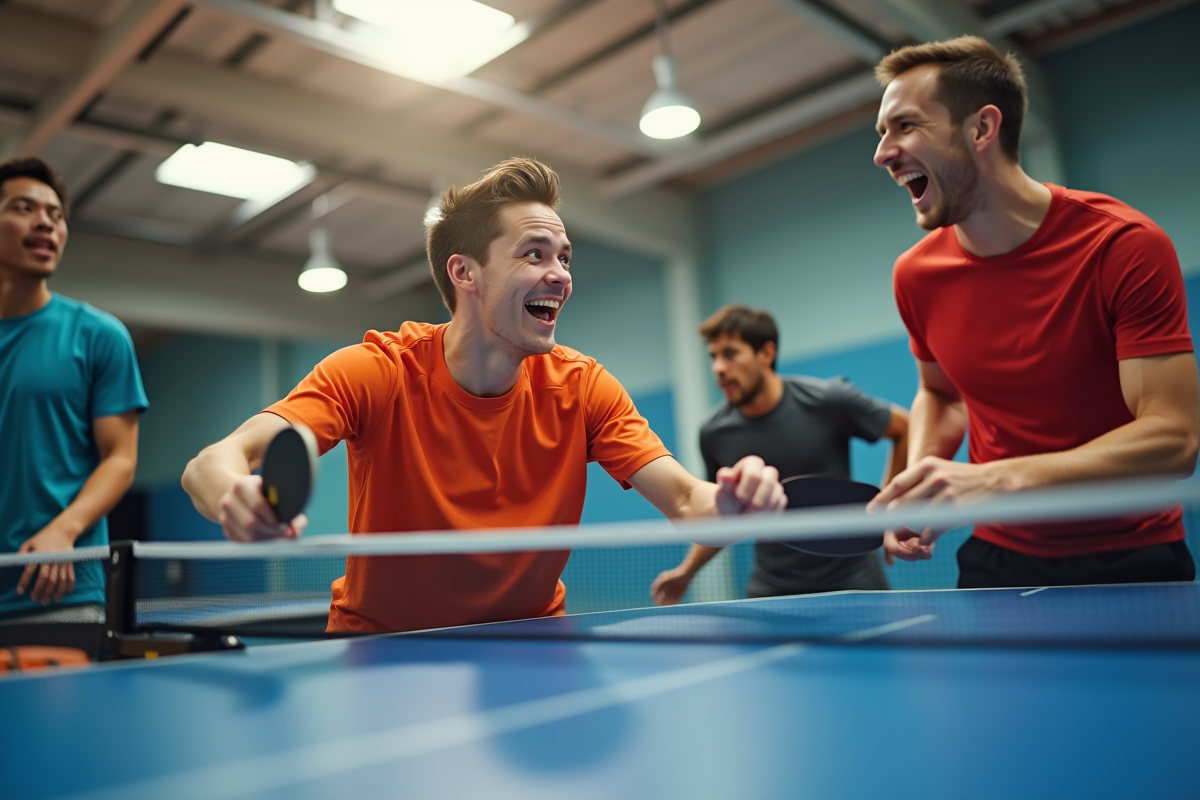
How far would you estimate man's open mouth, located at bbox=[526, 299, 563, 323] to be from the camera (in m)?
2.21

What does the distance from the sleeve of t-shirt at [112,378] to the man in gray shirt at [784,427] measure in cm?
203

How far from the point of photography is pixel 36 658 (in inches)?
80.5

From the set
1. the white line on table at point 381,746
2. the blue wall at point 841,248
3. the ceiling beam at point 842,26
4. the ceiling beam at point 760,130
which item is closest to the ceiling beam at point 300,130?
the ceiling beam at point 760,130

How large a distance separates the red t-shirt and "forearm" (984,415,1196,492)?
19cm

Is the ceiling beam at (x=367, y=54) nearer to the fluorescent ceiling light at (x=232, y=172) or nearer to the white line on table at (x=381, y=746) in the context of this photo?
the fluorescent ceiling light at (x=232, y=172)

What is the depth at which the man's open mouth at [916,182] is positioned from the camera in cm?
225

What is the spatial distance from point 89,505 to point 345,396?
1067 millimetres

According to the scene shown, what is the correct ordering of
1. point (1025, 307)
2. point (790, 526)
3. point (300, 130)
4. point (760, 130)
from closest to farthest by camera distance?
1. point (790, 526)
2. point (1025, 307)
3. point (300, 130)
4. point (760, 130)

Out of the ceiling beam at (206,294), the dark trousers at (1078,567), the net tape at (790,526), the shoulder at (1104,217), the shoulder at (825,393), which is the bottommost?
the dark trousers at (1078,567)

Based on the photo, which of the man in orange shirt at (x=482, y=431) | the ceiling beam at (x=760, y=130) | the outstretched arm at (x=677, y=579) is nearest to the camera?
the man in orange shirt at (x=482, y=431)

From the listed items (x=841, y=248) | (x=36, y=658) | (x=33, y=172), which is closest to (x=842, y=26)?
(x=841, y=248)

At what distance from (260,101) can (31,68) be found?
1.49 metres

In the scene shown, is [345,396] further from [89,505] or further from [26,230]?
[26,230]

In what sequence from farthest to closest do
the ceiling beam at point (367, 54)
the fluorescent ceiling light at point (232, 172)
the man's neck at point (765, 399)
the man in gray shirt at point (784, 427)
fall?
the fluorescent ceiling light at point (232, 172), the ceiling beam at point (367, 54), the man's neck at point (765, 399), the man in gray shirt at point (784, 427)
